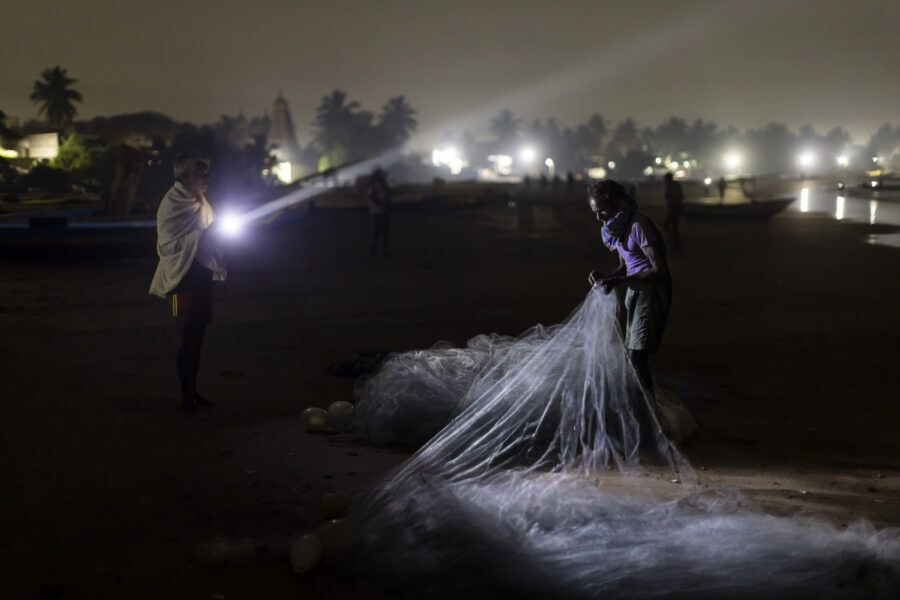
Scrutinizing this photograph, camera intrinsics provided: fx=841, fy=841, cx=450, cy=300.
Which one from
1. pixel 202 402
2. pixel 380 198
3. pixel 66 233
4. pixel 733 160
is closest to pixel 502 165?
pixel 733 160

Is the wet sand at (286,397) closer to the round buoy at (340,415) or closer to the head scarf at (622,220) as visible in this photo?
the round buoy at (340,415)

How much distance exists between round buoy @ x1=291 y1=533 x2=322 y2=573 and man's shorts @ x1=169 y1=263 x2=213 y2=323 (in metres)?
2.65

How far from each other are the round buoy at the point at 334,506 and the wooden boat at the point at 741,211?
89.6ft

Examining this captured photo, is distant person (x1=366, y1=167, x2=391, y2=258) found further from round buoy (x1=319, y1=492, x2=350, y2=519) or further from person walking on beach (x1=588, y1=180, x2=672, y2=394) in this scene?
round buoy (x1=319, y1=492, x2=350, y2=519)

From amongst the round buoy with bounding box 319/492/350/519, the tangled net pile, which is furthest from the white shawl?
the round buoy with bounding box 319/492/350/519

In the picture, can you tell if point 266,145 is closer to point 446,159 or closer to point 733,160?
point 446,159

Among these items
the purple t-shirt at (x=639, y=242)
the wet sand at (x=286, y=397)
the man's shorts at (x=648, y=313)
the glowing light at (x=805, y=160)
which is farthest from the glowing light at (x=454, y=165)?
the man's shorts at (x=648, y=313)

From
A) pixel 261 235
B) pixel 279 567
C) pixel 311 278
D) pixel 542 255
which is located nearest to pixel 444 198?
pixel 261 235

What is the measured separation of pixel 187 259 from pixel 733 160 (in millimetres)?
176323

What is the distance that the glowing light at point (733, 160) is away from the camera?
169750 mm

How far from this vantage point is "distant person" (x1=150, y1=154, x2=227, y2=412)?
5512 millimetres

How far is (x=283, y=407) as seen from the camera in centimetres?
591

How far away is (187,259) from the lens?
18.0 ft

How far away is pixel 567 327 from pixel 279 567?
2.47 meters
